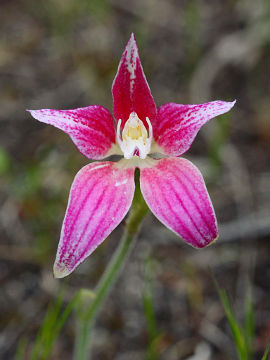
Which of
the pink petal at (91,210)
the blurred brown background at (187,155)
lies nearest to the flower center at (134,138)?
the pink petal at (91,210)

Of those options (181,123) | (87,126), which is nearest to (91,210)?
(87,126)

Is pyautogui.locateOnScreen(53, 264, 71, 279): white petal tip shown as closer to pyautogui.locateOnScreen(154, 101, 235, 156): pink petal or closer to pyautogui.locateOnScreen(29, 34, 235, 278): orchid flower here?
pyautogui.locateOnScreen(29, 34, 235, 278): orchid flower

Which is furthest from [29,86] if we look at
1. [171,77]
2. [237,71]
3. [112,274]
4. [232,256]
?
[112,274]

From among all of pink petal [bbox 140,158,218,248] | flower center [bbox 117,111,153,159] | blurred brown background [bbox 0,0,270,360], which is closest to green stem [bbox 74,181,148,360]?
pink petal [bbox 140,158,218,248]

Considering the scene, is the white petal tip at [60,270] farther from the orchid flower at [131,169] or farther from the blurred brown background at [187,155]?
the blurred brown background at [187,155]

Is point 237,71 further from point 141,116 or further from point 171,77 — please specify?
point 141,116

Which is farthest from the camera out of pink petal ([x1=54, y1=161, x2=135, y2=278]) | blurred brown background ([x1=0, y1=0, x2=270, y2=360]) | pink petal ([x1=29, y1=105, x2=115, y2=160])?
blurred brown background ([x1=0, y1=0, x2=270, y2=360])

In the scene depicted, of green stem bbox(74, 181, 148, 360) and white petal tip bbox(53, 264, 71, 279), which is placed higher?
white petal tip bbox(53, 264, 71, 279)

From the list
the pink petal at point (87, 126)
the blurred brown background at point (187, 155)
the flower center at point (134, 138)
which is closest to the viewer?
the pink petal at point (87, 126)
